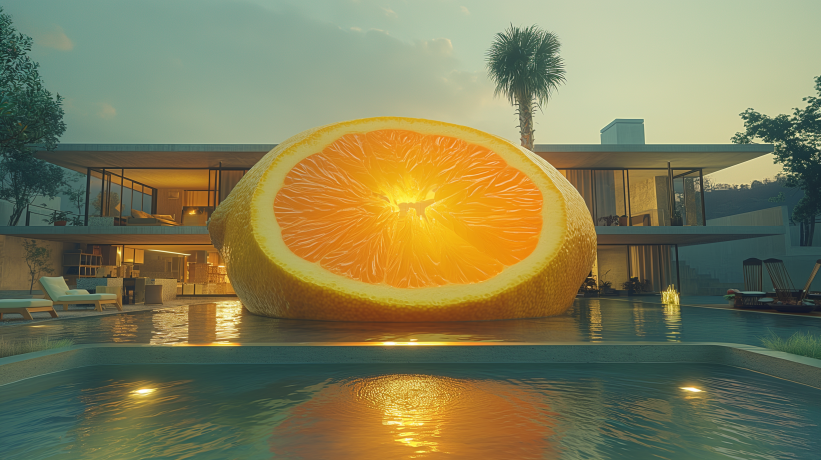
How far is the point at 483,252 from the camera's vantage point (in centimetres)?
624

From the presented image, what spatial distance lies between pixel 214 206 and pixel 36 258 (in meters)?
8.29

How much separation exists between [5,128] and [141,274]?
12.0 meters

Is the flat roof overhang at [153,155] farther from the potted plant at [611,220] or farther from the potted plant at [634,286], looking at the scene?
the potted plant at [634,286]

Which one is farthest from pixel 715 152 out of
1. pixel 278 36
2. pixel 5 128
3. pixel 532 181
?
pixel 278 36

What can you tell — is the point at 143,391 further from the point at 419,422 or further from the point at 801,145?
the point at 801,145

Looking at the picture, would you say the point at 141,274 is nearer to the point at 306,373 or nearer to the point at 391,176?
the point at 391,176

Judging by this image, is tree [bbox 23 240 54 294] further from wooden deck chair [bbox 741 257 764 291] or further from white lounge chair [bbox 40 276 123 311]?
wooden deck chair [bbox 741 257 764 291]

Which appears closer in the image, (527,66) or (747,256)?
(527,66)

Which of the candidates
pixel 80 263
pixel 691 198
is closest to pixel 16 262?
pixel 80 263

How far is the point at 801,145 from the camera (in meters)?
29.4

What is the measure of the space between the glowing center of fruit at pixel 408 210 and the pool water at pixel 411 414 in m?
2.44

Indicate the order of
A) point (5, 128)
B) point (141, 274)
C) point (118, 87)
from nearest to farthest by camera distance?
point (5, 128), point (141, 274), point (118, 87)

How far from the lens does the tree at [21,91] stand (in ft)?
41.3

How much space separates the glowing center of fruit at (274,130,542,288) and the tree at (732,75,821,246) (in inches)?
1193
